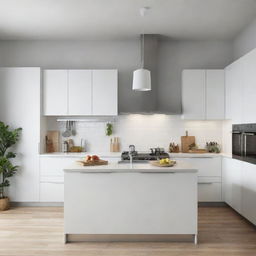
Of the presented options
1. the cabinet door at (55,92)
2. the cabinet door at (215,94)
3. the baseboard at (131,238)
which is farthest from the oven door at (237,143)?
the cabinet door at (55,92)

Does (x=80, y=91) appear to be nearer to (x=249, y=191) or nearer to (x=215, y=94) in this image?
(x=215, y=94)

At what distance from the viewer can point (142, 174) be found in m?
3.51

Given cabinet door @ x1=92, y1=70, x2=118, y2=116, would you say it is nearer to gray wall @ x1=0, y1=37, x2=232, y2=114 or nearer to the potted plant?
gray wall @ x1=0, y1=37, x2=232, y2=114

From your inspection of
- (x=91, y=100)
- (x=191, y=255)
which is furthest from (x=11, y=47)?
(x=191, y=255)

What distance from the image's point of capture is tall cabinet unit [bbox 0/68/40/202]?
529 cm

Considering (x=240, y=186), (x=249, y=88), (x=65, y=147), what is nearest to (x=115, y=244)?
(x=240, y=186)

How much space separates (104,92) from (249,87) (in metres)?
2.37

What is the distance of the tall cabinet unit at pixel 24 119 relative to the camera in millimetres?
5293

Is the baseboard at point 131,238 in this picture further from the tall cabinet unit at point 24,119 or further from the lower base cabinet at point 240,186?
the tall cabinet unit at point 24,119

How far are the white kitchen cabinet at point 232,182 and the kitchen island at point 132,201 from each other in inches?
52.7

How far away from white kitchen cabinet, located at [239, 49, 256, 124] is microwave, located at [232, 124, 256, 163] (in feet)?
0.39

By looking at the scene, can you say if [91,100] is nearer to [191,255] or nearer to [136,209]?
[136,209]

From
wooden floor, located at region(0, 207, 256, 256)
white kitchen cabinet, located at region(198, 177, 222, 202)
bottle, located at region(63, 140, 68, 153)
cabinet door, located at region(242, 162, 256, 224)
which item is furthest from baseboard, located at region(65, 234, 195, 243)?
bottle, located at region(63, 140, 68, 153)

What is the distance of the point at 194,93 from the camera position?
215 inches
